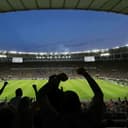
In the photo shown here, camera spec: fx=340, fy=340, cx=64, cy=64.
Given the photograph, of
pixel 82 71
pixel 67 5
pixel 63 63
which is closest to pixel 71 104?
pixel 82 71

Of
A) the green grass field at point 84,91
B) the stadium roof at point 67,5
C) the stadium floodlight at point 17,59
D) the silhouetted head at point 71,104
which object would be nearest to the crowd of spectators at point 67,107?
the silhouetted head at point 71,104

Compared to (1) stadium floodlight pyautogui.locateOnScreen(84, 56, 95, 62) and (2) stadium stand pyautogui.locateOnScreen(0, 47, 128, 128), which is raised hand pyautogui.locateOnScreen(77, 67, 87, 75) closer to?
(2) stadium stand pyautogui.locateOnScreen(0, 47, 128, 128)

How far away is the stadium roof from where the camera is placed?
8.76 metres

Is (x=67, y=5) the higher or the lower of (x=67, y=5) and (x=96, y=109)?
the higher

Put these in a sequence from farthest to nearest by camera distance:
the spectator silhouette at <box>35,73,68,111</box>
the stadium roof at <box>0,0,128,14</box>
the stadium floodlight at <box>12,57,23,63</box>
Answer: the stadium floodlight at <box>12,57,23,63</box> → the stadium roof at <box>0,0,128,14</box> → the spectator silhouette at <box>35,73,68,111</box>

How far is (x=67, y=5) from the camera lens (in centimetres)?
932

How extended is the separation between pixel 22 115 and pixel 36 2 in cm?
537

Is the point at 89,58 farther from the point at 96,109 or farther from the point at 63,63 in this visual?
the point at 96,109

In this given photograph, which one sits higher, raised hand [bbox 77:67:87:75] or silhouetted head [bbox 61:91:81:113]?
raised hand [bbox 77:67:87:75]

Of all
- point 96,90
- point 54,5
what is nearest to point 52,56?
point 54,5

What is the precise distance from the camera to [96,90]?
3.15 meters

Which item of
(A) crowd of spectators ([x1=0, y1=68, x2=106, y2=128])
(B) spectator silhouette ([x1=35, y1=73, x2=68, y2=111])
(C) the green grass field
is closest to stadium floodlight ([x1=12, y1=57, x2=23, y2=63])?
(C) the green grass field

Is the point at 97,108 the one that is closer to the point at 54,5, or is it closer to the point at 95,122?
the point at 95,122

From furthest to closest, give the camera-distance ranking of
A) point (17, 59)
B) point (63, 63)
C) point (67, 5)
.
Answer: point (63, 63) < point (17, 59) < point (67, 5)
